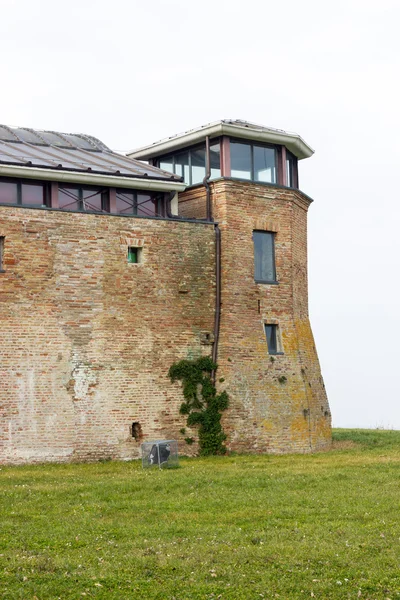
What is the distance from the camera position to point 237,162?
27.7 meters

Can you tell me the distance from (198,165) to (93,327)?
649cm

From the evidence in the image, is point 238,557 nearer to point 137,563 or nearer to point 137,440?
point 137,563

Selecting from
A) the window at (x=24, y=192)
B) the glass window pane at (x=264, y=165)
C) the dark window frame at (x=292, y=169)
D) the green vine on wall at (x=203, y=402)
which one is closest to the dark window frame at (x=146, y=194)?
the window at (x=24, y=192)

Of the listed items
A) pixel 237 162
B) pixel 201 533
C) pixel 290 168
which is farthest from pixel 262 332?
pixel 201 533

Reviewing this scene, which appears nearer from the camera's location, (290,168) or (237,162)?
(237,162)

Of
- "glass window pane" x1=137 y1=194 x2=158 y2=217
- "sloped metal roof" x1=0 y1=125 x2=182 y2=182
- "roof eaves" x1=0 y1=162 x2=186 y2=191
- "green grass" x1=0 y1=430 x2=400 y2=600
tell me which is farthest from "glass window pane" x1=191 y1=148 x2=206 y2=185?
"green grass" x1=0 y1=430 x2=400 y2=600

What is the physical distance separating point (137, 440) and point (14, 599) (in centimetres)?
1316

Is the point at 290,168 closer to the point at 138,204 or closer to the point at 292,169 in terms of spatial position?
the point at 292,169

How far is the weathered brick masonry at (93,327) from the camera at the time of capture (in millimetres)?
23672

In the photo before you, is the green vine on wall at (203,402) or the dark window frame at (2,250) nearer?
the dark window frame at (2,250)

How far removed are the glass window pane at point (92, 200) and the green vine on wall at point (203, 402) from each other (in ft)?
15.7

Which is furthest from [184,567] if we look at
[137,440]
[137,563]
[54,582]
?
[137,440]

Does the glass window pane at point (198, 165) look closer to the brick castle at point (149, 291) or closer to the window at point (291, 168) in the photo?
the brick castle at point (149, 291)

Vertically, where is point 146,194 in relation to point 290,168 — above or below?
below
